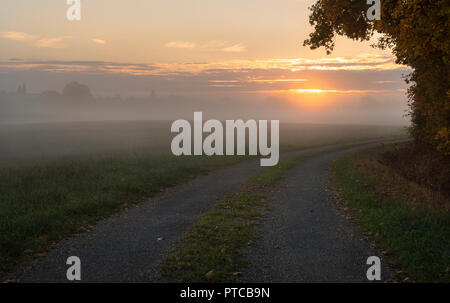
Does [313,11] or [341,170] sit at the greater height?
[313,11]

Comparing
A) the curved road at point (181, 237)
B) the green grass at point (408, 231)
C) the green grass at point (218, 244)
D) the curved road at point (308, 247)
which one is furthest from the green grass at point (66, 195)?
the green grass at point (408, 231)

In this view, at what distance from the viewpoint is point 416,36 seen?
12.1 m

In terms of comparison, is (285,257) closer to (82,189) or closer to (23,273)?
(23,273)

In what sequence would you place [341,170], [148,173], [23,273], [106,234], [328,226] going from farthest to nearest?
[341,170] → [148,173] → [328,226] → [106,234] → [23,273]

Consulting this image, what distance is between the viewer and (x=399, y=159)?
24.9 m

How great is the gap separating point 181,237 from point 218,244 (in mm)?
1304

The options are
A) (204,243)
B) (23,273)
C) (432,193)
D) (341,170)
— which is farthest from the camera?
(341,170)

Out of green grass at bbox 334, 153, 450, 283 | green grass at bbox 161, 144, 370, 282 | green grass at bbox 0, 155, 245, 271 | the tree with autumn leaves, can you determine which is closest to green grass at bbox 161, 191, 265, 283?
green grass at bbox 161, 144, 370, 282

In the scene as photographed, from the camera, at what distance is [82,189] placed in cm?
1530

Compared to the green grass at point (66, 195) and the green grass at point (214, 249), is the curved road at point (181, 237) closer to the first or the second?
the green grass at point (214, 249)

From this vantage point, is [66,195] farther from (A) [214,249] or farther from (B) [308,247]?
(B) [308,247]
